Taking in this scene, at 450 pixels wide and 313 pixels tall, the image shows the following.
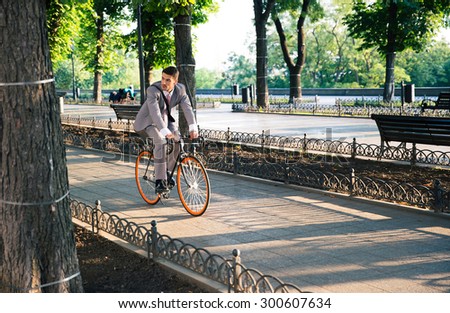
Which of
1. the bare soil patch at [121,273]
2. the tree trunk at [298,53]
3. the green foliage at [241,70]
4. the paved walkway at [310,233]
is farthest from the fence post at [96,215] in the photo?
the green foliage at [241,70]

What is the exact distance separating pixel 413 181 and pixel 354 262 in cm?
432

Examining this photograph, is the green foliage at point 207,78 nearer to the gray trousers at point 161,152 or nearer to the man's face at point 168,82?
the gray trousers at point 161,152

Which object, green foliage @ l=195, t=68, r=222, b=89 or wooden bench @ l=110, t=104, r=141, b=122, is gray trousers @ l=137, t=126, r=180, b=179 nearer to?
wooden bench @ l=110, t=104, r=141, b=122

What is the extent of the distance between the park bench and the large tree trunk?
732cm

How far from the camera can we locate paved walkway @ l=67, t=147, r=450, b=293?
5.77m

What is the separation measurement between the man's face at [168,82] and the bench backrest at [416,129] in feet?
15.0

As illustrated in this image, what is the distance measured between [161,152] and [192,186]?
2.15 ft

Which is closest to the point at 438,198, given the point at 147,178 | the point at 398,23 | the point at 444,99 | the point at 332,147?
the point at 147,178

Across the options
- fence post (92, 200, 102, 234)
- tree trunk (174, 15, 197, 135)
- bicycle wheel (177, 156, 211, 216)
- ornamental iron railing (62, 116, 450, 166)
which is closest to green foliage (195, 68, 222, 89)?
ornamental iron railing (62, 116, 450, 166)

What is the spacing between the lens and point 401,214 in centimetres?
812

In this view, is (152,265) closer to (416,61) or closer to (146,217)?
(146,217)

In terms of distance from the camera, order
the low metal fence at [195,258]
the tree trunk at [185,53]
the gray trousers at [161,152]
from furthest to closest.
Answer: the tree trunk at [185,53] < the gray trousers at [161,152] < the low metal fence at [195,258]

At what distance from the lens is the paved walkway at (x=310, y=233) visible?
5.77 meters

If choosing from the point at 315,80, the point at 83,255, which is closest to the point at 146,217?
the point at 83,255
